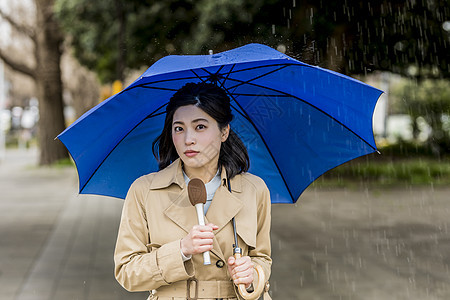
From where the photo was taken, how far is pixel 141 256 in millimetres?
2340

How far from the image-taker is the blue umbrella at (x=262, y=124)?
2666 mm

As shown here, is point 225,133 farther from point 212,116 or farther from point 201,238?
point 201,238

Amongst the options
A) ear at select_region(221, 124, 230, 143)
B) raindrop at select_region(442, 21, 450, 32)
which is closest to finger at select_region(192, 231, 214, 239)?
ear at select_region(221, 124, 230, 143)

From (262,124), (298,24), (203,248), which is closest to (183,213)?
(203,248)

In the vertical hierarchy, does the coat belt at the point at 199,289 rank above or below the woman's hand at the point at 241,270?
below

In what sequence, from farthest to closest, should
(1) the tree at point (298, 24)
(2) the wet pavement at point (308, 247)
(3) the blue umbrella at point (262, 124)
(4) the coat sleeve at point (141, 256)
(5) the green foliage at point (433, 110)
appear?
(5) the green foliage at point (433, 110) → (1) the tree at point (298, 24) → (2) the wet pavement at point (308, 247) → (3) the blue umbrella at point (262, 124) → (4) the coat sleeve at point (141, 256)

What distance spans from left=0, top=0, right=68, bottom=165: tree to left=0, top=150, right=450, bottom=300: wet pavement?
1075cm

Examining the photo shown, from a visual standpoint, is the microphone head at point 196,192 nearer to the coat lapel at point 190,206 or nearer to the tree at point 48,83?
the coat lapel at point 190,206

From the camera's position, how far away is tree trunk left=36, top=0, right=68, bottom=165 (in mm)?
23719

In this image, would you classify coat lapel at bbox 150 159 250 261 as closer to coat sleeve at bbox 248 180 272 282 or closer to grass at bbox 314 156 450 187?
coat sleeve at bbox 248 180 272 282

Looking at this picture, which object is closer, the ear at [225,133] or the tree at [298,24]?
the ear at [225,133]

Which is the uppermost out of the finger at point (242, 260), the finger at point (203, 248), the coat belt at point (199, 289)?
the finger at point (203, 248)

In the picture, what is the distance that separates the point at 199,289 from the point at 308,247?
561 cm

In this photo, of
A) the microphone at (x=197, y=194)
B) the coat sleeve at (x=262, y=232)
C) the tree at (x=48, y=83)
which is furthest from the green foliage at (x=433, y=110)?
the microphone at (x=197, y=194)
